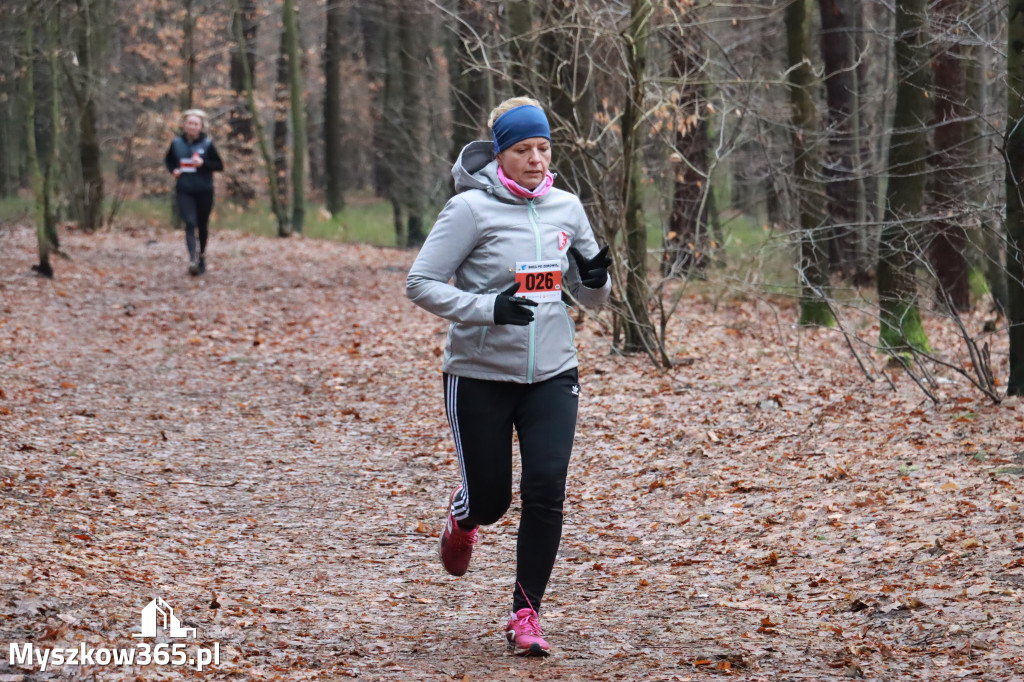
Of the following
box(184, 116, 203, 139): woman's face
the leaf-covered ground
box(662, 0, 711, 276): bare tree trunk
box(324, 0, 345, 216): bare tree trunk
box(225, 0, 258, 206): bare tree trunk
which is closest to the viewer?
the leaf-covered ground

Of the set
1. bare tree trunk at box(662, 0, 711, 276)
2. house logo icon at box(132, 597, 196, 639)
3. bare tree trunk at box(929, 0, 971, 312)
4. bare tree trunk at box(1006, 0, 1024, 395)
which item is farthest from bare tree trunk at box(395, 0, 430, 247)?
house logo icon at box(132, 597, 196, 639)

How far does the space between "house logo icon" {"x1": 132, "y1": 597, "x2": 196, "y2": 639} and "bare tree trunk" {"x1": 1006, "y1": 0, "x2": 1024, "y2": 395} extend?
586 cm

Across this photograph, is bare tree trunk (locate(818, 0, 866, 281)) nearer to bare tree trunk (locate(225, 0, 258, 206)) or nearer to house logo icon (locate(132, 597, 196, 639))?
house logo icon (locate(132, 597, 196, 639))

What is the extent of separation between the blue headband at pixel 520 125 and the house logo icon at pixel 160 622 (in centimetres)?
233

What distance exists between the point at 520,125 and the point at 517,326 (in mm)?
814

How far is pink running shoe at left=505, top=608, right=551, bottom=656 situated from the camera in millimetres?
4438

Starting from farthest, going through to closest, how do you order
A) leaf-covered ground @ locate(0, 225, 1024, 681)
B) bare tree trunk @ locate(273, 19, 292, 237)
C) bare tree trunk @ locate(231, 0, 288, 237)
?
1. bare tree trunk @ locate(273, 19, 292, 237)
2. bare tree trunk @ locate(231, 0, 288, 237)
3. leaf-covered ground @ locate(0, 225, 1024, 681)

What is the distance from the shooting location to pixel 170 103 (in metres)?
32.9

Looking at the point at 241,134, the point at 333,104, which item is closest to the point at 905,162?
the point at 333,104

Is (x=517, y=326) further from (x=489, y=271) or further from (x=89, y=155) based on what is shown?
(x=89, y=155)

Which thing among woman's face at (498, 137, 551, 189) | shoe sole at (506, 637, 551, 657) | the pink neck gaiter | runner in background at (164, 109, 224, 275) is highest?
runner in background at (164, 109, 224, 275)

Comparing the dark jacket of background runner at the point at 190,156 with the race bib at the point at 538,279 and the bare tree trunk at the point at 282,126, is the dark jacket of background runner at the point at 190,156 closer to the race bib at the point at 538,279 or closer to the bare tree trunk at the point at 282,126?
the bare tree trunk at the point at 282,126

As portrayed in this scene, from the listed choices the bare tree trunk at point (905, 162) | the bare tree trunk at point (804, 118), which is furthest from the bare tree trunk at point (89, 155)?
the bare tree trunk at point (905, 162)

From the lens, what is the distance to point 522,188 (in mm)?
4500
